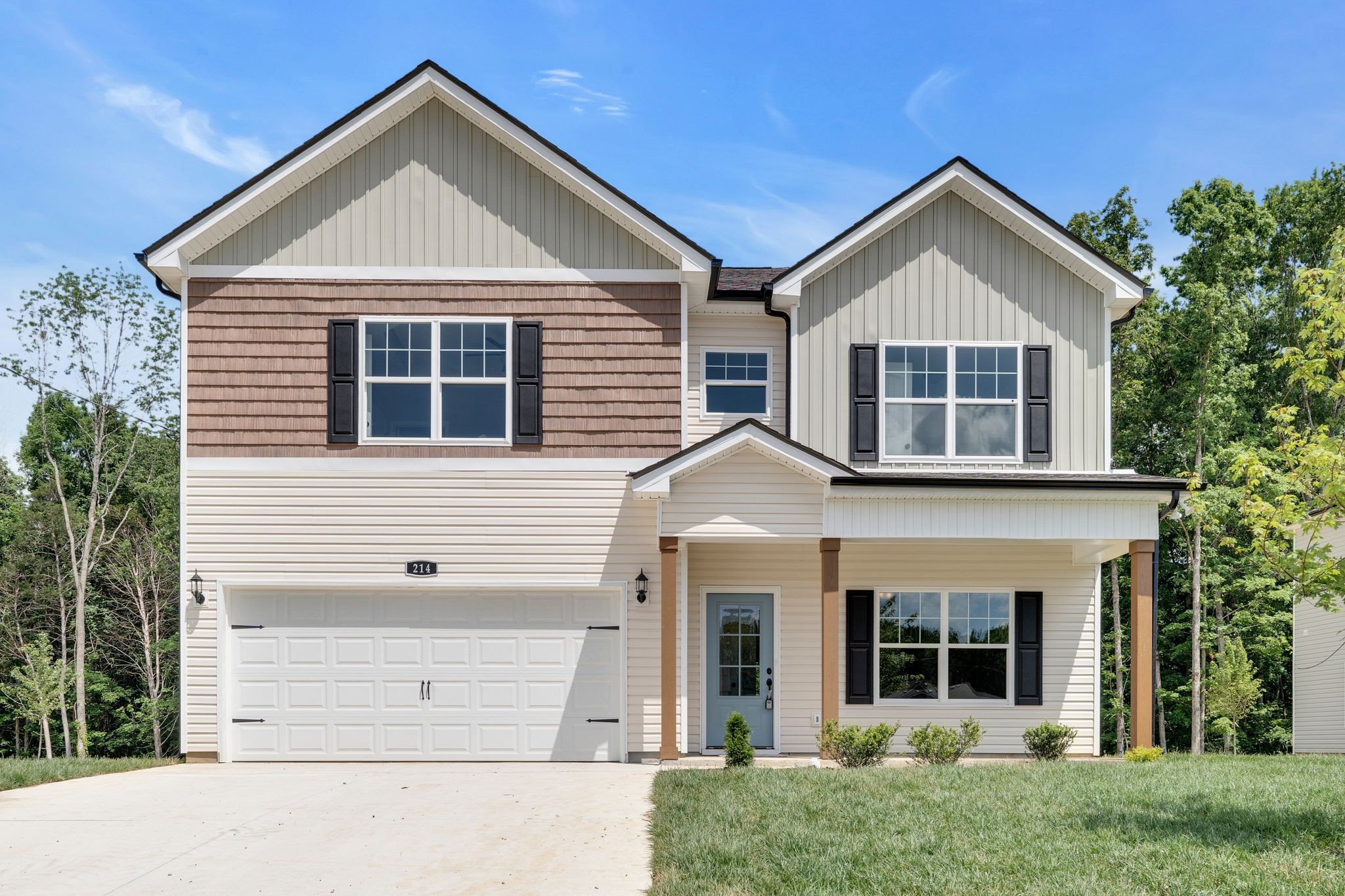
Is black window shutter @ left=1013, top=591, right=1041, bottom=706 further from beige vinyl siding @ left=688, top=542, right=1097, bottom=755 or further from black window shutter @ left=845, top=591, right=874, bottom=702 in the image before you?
black window shutter @ left=845, top=591, right=874, bottom=702

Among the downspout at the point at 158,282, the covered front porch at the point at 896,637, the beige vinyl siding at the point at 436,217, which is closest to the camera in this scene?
the downspout at the point at 158,282

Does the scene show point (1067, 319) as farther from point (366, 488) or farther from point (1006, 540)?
point (366, 488)

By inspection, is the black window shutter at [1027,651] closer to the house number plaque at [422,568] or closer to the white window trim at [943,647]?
the white window trim at [943,647]

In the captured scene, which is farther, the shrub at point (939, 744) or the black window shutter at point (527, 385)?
the black window shutter at point (527, 385)

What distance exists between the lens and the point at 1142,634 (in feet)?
45.1

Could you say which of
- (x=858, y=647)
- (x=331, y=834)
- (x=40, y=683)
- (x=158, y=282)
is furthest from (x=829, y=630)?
(x=40, y=683)

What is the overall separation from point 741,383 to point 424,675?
226 inches

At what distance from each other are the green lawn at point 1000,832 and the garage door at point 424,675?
3285 millimetres

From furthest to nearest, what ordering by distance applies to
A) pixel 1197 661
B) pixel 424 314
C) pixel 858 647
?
pixel 1197 661 < pixel 858 647 < pixel 424 314

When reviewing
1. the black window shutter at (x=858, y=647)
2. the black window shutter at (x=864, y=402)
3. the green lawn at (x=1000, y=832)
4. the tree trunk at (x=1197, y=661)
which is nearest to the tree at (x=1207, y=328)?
the tree trunk at (x=1197, y=661)

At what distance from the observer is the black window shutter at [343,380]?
47.4ft

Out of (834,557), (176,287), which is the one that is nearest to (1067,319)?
(834,557)

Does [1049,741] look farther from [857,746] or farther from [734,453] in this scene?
[734,453]

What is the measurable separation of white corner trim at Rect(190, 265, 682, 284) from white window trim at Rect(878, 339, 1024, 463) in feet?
10.3
